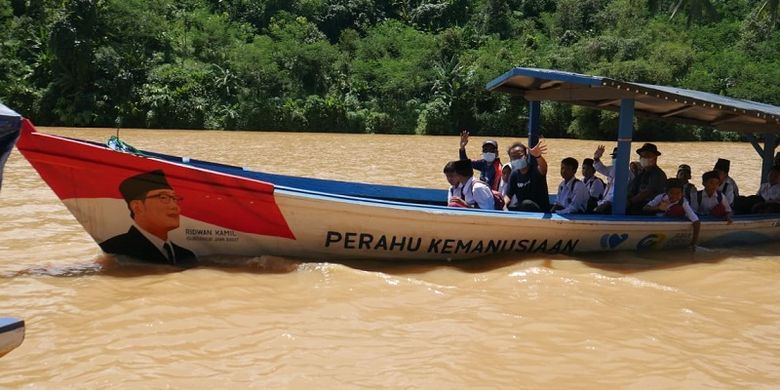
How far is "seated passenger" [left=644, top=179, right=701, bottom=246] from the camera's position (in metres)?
7.61

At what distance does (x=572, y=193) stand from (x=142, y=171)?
14.7 ft

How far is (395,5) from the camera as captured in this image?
168ft

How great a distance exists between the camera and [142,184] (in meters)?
5.90

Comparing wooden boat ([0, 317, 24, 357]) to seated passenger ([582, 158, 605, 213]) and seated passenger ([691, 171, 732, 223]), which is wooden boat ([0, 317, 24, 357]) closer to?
seated passenger ([582, 158, 605, 213])

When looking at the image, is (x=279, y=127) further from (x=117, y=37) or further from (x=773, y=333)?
(x=773, y=333)

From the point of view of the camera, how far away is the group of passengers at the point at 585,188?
7152 millimetres

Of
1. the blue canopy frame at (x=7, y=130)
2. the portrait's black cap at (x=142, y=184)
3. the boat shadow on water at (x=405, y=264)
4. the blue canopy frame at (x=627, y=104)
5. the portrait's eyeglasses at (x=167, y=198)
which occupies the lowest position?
the boat shadow on water at (x=405, y=264)

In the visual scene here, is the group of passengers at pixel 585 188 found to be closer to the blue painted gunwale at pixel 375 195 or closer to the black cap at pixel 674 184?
the black cap at pixel 674 184

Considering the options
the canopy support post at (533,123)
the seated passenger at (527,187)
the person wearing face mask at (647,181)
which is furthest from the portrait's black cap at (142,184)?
the person wearing face mask at (647,181)

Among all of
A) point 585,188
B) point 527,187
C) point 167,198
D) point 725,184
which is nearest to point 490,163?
point 527,187

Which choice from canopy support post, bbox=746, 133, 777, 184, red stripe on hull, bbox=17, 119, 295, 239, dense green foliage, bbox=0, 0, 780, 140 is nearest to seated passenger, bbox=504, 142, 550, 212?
red stripe on hull, bbox=17, 119, 295, 239

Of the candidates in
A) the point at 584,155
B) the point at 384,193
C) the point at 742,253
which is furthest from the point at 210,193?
the point at 584,155

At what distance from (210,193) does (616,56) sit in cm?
3382

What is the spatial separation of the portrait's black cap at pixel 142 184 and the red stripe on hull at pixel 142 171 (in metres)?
0.04
